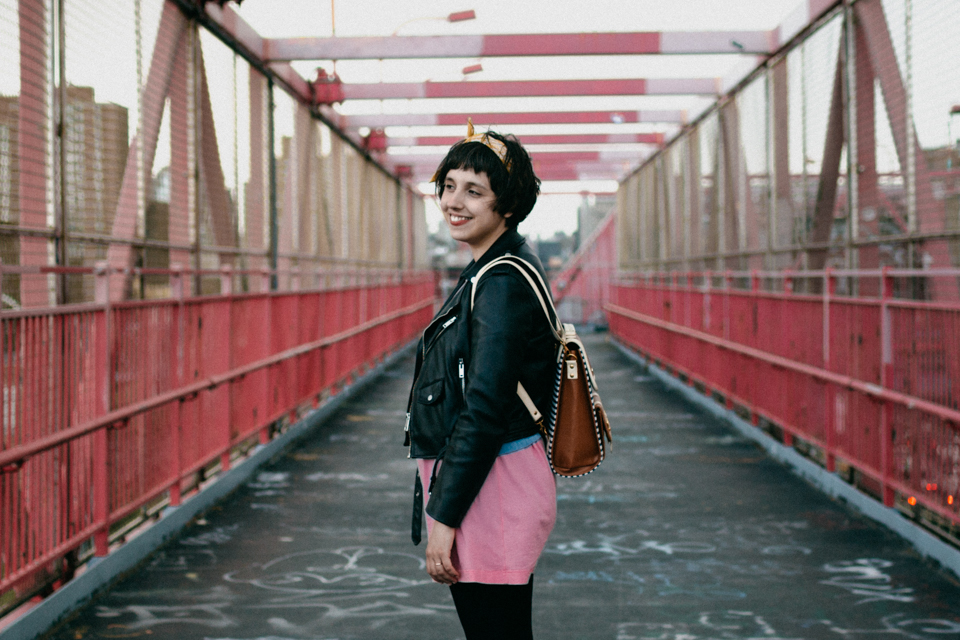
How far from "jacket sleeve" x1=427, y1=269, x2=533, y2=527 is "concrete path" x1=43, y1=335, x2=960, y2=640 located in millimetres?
2190

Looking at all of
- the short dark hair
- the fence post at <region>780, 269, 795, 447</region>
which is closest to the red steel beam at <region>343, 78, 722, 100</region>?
the fence post at <region>780, 269, 795, 447</region>

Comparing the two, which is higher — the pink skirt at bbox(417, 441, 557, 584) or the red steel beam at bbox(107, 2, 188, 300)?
the red steel beam at bbox(107, 2, 188, 300)

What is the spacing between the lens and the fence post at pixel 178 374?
6.13 metres

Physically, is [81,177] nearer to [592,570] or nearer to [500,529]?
[592,570]

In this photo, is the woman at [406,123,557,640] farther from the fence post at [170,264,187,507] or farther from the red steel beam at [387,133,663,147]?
the red steel beam at [387,133,663,147]

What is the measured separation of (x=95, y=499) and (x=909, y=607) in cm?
388

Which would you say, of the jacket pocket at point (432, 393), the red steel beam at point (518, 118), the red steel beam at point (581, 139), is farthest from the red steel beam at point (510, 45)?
the jacket pocket at point (432, 393)

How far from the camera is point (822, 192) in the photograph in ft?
31.1

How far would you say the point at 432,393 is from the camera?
2322 mm

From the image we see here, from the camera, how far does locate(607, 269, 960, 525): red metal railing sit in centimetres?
536

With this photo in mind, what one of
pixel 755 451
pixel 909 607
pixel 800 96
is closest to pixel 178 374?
pixel 909 607

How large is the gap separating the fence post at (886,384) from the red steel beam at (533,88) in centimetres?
851

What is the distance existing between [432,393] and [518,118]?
14.7 metres

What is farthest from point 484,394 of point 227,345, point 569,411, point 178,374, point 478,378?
point 227,345
